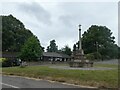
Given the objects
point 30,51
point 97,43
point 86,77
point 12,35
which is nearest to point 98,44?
point 97,43

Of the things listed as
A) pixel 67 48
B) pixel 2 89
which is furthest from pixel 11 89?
pixel 67 48

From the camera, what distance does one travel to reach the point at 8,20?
3669 inches

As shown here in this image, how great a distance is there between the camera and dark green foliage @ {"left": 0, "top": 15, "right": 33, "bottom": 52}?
87.9m

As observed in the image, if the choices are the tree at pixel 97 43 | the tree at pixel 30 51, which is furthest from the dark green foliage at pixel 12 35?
the tree at pixel 97 43

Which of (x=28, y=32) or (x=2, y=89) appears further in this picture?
(x=28, y=32)

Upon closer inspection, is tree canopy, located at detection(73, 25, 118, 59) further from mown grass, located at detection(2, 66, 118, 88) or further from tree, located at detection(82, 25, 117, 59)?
mown grass, located at detection(2, 66, 118, 88)

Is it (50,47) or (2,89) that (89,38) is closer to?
(50,47)

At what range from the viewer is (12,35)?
8850 centimetres

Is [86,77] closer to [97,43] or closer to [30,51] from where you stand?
[30,51]

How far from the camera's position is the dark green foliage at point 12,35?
87938 millimetres

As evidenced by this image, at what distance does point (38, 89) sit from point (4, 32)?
75.7m

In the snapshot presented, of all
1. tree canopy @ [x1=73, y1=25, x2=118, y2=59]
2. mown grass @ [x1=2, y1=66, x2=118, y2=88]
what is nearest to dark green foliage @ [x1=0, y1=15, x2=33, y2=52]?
tree canopy @ [x1=73, y1=25, x2=118, y2=59]

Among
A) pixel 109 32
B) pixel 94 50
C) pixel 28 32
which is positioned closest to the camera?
pixel 28 32

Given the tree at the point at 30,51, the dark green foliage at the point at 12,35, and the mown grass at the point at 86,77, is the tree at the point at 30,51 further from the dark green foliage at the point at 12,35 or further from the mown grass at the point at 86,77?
the mown grass at the point at 86,77
